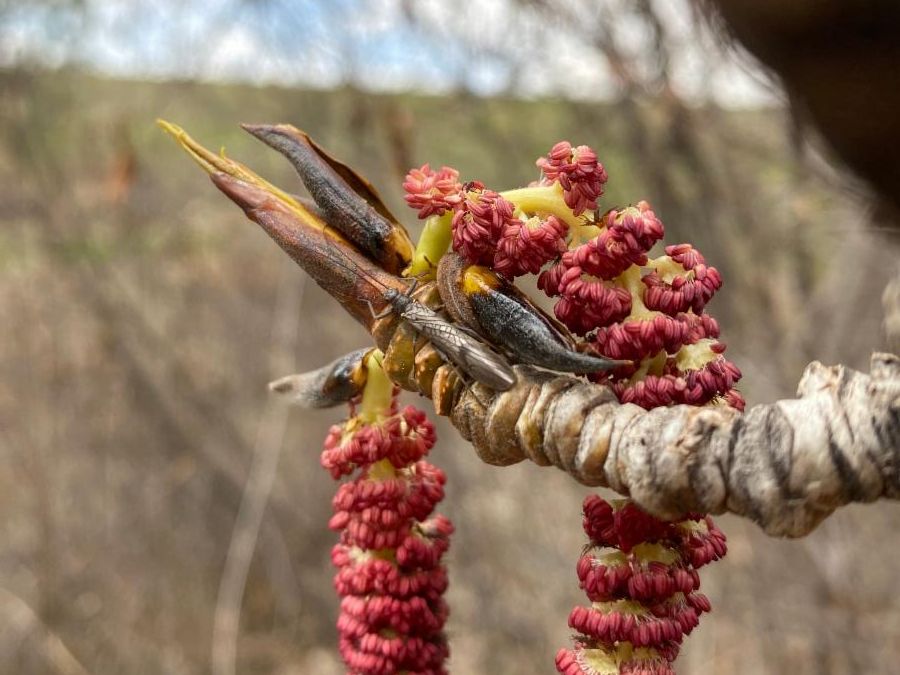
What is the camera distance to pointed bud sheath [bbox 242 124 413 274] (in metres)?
0.63

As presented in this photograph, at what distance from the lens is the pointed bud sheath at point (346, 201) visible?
0.63 metres

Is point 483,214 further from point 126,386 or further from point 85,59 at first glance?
point 126,386

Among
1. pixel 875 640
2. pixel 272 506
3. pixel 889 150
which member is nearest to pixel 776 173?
pixel 875 640

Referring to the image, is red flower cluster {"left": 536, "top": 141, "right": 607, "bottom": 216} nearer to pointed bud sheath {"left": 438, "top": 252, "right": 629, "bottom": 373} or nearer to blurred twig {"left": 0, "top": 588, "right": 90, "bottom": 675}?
pointed bud sheath {"left": 438, "top": 252, "right": 629, "bottom": 373}

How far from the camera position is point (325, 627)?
470 cm

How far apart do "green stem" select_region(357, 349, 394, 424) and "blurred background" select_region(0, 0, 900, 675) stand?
206 cm

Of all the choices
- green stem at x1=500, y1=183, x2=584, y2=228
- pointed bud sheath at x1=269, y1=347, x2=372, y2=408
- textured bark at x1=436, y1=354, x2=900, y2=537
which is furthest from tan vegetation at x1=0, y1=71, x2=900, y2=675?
textured bark at x1=436, y1=354, x2=900, y2=537

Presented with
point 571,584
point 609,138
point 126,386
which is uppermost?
point 609,138

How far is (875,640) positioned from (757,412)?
9.78 ft

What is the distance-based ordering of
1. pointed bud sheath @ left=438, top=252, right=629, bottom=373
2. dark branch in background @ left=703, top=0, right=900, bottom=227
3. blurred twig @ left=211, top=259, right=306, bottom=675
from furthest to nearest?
blurred twig @ left=211, top=259, right=306, bottom=675 → pointed bud sheath @ left=438, top=252, right=629, bottom=373 → dark branch in background @ left=703, top=0, right=900, bottom=227

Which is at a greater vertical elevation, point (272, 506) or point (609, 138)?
point (609, 138)

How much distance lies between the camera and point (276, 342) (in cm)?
470

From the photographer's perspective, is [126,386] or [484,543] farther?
[126,386]

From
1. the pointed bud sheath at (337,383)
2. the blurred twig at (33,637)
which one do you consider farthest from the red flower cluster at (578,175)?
the blurred twig at (33,637)
